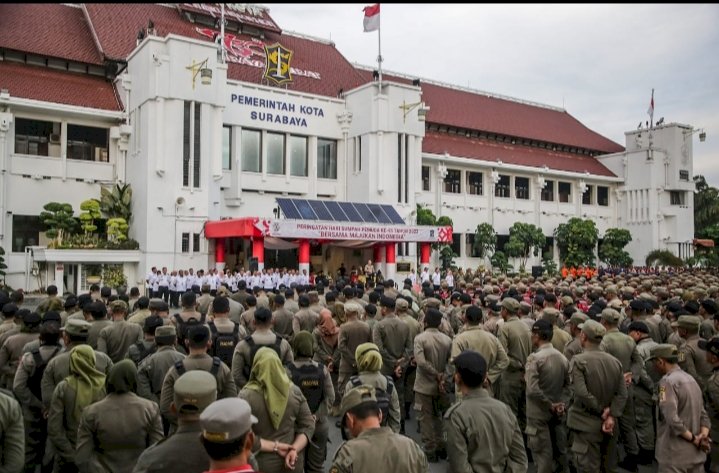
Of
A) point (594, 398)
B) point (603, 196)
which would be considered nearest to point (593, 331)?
point (594, 398)

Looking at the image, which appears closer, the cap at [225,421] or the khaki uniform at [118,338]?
the cap at [225,421]

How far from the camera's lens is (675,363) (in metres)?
5.12

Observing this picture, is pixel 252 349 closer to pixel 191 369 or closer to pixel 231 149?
pixel 191 369

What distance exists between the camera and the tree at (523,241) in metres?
36.2

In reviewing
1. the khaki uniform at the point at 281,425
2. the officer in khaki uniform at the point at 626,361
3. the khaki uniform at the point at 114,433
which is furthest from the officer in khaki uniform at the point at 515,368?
the khaki uniform at the point at 114,433

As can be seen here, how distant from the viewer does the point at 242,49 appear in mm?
31219

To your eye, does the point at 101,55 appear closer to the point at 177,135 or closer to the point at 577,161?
the point at 177,135

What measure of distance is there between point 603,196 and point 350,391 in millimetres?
45942

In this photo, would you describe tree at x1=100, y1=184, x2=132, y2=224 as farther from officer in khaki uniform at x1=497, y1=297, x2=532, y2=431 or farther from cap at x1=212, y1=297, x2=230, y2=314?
officer in khaki uniform at x1=497, y1=297, x2=532, y2=431

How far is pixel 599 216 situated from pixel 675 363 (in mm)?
42130

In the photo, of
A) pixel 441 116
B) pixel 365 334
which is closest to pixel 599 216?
pixel 441 116

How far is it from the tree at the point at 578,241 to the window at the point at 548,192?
9.23 feet

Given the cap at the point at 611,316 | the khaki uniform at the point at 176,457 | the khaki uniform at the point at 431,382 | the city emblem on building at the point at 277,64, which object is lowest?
the khaki uniform at the point at 431,382

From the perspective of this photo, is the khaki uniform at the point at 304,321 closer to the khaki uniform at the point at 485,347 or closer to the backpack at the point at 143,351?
the backpack at the point at 143,351
